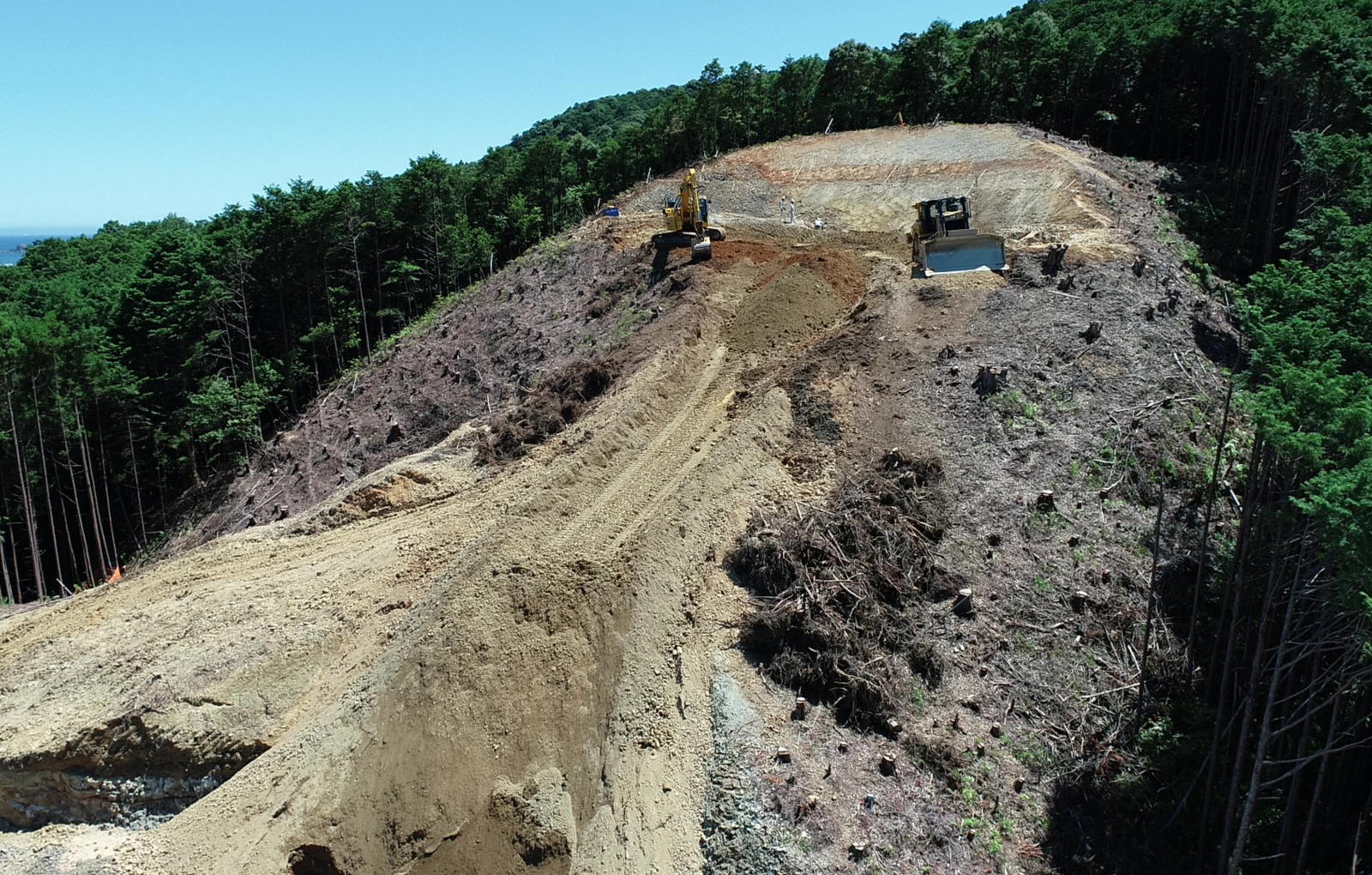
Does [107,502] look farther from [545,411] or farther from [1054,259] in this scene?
[1054,259]

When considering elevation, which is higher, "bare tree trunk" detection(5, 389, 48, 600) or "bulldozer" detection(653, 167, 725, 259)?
"bulldozer" detection(653, 167, 725, 259)

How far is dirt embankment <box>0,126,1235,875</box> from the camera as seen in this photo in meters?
10.8

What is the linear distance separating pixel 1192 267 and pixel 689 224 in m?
14.2

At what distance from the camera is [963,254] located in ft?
71.7

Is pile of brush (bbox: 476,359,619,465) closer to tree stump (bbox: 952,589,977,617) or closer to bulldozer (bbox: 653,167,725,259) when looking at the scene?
bulldozer (bbox: 653,167,725,259)

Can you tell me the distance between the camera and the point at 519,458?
57.7ft

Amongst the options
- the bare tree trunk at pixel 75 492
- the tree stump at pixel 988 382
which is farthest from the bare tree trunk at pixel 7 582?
the tree stump at pixel 988 382

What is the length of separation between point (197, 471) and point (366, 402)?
14.4 metres

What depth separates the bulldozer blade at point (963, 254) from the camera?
21734mm

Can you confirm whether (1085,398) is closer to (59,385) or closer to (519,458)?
(519,458)

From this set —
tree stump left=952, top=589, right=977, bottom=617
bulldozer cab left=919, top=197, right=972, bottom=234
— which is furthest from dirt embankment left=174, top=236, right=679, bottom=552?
tree stump left=952, top=589, right=977, bottom=617

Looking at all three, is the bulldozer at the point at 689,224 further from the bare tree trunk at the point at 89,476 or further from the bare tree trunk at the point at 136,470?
the bare tree trunk at the point at 136,470

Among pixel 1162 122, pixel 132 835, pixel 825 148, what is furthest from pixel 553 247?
pixel 1162 122

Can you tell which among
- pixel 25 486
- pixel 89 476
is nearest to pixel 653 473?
pixel 25 486
